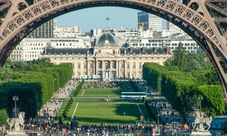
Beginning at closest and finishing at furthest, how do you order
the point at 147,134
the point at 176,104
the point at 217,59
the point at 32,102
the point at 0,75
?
1. the point at 217,59
2. the point at 147,134
3. the point at 32,102
4. the point at 176,104
5. the point at 0,75

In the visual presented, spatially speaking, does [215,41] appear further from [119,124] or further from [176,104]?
[176,104]

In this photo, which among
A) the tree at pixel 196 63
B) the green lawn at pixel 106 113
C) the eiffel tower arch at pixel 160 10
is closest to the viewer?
the eiffel tower arch at pixel 160 10

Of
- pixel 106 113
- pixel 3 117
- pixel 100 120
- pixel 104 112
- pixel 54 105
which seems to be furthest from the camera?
pixel 54 105

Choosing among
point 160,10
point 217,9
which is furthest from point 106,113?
point 217,9

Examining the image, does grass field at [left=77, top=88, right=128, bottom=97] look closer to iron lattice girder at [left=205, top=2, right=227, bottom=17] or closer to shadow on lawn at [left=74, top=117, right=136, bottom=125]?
shadow on lawn at [left=74, top=117, right=136, bottom=125]

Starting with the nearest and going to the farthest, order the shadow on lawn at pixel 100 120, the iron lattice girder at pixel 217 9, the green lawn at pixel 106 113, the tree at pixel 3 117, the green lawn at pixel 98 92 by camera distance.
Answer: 1. the iron lattice girder at pixel 217 9
2. the tree at pixel 3 117
3. the shadow on lawn at pixel 100 120
4. the green lawn at pixel 106 113
5. the green lawn at pixel 98 92

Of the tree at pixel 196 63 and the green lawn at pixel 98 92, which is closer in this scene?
the green lawn at pixel 98 92

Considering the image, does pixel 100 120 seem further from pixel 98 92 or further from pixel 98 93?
pixel 98 92

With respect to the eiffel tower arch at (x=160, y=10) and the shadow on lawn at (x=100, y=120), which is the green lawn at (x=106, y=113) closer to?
the shadow on lawn at (x=100, y=120)

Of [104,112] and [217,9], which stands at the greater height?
[217,9]

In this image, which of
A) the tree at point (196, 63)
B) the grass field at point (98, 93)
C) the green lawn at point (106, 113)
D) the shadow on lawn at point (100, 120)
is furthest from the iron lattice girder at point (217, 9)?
the tree at point (196, 63)

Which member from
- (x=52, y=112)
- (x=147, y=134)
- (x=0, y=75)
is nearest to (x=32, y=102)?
(x=52, y=112)
